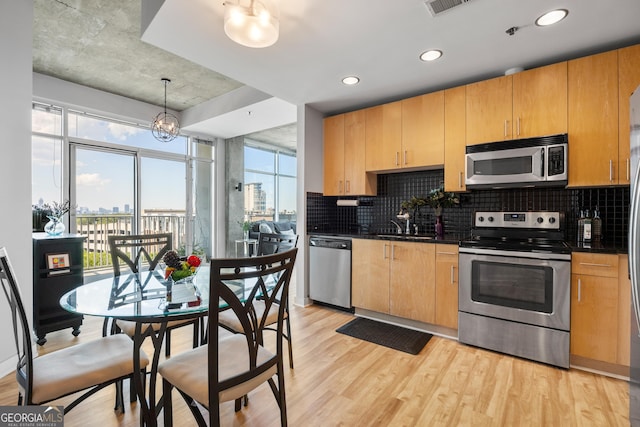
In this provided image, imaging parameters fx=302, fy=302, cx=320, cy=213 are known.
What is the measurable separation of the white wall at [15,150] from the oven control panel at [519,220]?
399cm

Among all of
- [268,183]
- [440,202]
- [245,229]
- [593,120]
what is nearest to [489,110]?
[593,120]

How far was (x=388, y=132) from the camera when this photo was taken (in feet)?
11.3

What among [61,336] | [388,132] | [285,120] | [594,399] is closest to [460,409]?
[594,399]

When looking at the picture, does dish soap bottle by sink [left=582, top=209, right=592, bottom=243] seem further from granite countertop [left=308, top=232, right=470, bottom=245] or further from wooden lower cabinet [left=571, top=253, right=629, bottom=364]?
granite countertop [left=308, top=232, right=470, bottom=245]

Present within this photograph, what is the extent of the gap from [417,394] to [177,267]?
1.75 meters

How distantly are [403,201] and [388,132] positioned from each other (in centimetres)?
86

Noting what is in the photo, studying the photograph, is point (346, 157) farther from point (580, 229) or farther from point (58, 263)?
point (58, 263)

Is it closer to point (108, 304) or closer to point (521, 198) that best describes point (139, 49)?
point (108, 304)

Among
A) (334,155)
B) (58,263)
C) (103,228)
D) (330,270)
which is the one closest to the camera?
(58,263)

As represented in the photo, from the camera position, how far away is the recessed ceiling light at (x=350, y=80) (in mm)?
3035

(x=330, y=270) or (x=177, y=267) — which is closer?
(x=177, y=267)

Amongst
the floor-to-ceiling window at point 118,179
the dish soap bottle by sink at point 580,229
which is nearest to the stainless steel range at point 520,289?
the dish soap bottle by sink at point 580,229

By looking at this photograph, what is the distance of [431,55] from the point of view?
100 inches

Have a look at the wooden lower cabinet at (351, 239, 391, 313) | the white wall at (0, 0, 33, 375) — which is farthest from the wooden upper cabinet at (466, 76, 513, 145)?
the white wall at (0, 0, 33, 375)
